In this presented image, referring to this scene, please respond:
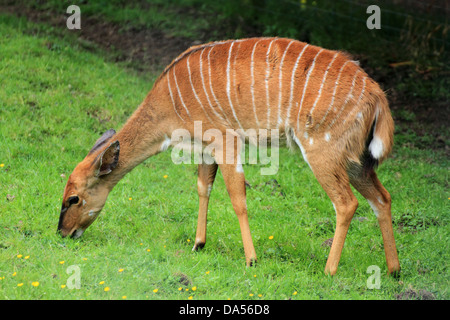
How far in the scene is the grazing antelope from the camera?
15.5 feet

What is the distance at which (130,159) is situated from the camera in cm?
539

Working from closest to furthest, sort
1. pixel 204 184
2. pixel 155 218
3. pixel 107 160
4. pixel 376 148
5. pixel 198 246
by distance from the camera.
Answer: pixel 376 148, pixel 107 160, pixel 198 246, pixel 204 184, pixel 155 218

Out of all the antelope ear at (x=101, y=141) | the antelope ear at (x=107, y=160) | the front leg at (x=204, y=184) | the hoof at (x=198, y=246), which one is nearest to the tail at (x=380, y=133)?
the front leg at (x=204, y=184)

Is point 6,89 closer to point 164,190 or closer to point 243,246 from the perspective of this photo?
point 164,190

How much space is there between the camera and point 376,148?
15.2 ft

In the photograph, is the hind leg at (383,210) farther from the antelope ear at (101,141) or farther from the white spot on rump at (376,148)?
the antelope ear at (101,141)

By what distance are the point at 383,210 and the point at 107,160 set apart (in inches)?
94.3

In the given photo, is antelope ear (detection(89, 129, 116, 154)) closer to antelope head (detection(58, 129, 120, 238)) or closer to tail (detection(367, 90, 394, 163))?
antelope head (detection(58, 129, 120, 238))

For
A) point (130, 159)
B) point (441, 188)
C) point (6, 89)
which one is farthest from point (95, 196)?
point (441, 188)

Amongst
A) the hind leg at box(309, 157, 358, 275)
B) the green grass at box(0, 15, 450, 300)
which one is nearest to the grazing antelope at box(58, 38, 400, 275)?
the hind leg at box(309, 157, 358, 275)

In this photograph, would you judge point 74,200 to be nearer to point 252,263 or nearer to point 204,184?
point 204,184

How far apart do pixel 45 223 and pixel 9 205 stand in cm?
49

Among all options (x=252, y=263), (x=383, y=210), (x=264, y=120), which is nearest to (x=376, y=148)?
(x=383, y=210)

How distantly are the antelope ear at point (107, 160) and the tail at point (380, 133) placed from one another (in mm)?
2142
